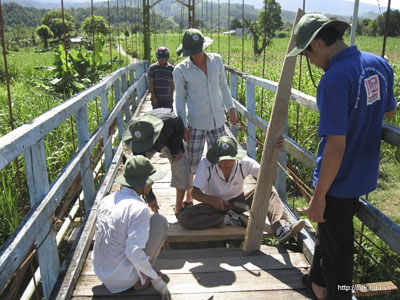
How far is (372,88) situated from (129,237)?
1322 millimetres

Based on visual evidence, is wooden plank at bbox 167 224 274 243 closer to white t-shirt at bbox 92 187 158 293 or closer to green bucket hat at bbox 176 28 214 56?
white t-shirt at bbox 92 187 158 293

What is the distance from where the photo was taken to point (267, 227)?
3092mm

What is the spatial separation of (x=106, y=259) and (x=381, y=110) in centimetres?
154

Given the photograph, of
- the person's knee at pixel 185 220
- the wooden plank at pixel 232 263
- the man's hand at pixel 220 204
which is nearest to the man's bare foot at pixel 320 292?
the wooden plank at pixel 232 263

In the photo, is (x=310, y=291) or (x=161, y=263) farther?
(x=161, y=263)

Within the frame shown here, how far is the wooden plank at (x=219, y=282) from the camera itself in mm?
2408

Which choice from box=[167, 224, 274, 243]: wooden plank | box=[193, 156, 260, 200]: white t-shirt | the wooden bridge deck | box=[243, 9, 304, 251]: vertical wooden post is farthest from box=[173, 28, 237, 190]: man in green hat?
box=[243, 9, 304, 251]: vertical wooden post

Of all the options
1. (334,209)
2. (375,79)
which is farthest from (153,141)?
(375,79)

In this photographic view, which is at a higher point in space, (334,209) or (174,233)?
(334,209)

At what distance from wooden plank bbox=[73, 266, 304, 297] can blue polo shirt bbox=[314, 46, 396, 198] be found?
0.83 m

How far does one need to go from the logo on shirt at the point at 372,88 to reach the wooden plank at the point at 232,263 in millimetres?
1300

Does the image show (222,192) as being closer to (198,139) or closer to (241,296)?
(198,139)

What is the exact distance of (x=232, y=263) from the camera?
8.93ft

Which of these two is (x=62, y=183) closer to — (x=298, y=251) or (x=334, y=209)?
(x=334, y=209)
